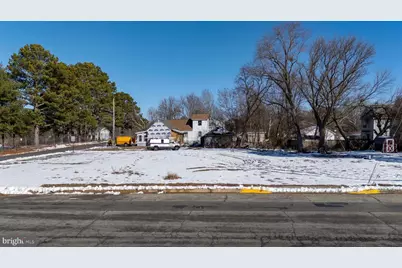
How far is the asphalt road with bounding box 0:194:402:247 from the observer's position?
493cm

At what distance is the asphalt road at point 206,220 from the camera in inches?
194

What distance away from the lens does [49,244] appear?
473 centimetres

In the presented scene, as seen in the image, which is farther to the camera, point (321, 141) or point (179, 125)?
point (179, 125)

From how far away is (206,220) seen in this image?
6.18 m

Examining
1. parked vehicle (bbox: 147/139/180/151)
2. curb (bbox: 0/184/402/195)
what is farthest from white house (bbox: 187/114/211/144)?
curb (bbox: 0/184/402/195)

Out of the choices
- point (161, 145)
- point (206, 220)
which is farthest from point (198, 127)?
point (206, 220)

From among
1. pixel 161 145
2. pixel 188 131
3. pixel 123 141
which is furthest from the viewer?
pixel 188 131

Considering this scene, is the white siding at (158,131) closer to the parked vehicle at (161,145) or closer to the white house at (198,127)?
the white house at (198,127)

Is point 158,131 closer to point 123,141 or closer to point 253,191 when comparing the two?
point 123,141

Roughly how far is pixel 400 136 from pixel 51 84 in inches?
1909

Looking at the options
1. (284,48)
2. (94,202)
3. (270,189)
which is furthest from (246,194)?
(284,48)

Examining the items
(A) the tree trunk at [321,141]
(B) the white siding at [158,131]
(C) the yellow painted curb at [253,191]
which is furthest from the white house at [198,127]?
(C) the yellow painted curb at [253,191]

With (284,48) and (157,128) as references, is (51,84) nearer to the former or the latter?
(157,128)

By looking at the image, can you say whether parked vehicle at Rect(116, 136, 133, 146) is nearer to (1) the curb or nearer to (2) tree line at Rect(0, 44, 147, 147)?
(2) tree line at Rect(0, 44, 147, 147)
